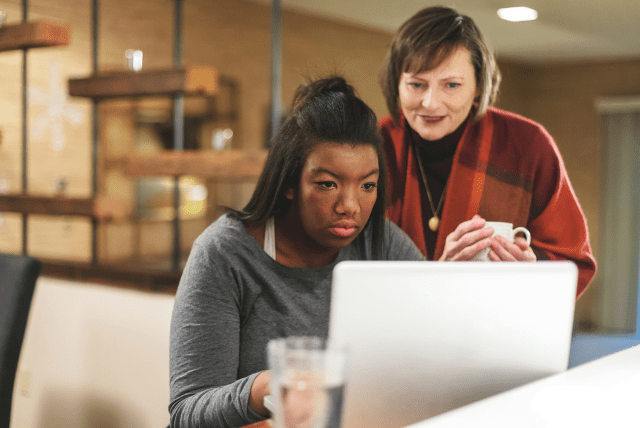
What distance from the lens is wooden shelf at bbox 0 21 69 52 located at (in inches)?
96.9

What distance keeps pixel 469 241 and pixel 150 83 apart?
166 cm

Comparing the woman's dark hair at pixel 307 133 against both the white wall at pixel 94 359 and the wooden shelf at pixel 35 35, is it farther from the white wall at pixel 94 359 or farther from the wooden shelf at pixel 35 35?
the wooden shelf at pixel 35 35

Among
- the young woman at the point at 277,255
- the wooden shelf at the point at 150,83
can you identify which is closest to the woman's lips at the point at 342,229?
the young woman at the point at 277,255

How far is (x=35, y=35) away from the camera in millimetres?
2477

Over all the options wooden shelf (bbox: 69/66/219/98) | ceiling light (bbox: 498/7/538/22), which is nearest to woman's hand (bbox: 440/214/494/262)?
wooden shelf (bbox: 69/66/219/98)

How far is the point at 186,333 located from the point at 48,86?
12.5 feet

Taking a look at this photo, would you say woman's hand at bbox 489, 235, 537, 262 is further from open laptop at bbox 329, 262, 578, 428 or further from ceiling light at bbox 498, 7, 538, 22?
ceiling light at bbox 498, 7, 538, 22

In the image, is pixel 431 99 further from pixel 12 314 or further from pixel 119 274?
pixel 119 274

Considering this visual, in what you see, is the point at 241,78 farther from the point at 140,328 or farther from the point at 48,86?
the point at 140,328

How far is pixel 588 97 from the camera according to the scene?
7.73m

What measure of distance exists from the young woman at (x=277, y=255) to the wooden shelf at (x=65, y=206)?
167 centimetres

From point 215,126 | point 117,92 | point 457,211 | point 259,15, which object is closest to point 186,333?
point 457,211

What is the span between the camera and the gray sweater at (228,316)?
98 centimetres

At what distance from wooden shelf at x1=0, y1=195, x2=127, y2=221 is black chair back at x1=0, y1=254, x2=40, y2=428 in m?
1.05
